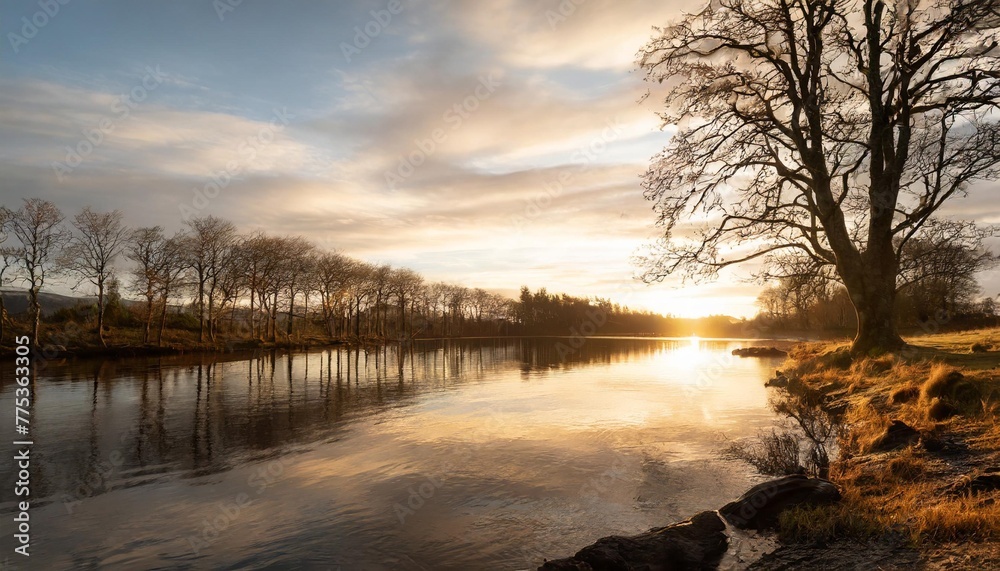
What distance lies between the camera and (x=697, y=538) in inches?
274

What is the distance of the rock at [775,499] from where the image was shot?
7531 millimetres

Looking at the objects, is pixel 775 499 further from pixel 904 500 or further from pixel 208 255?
pixel 208 255

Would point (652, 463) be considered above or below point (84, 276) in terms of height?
below

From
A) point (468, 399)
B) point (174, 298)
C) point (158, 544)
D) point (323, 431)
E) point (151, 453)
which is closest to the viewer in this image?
point (158, 544)

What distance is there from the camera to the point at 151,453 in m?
13.0

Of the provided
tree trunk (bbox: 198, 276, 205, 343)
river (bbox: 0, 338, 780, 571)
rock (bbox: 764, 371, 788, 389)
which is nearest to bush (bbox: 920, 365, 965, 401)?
river (bbox: 0, 338, 780, 571)

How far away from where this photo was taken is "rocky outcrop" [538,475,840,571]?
6219 millimetres

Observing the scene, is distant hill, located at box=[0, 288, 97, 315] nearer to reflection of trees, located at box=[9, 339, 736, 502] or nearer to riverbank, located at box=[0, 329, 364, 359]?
riverbank, located at box=[0, 329, 364, 359]

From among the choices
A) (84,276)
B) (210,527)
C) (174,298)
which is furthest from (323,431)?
(174,298)

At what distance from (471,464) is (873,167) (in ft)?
55.4

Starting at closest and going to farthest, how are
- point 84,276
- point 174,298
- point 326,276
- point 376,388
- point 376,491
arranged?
point 376,491 < point 376,388 < point 84,276 < point 174,298 < point 326,276

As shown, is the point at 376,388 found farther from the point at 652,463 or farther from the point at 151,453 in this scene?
the point at 652,463

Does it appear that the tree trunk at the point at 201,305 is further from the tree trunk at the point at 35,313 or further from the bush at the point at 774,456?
the bush at the point at 774,456

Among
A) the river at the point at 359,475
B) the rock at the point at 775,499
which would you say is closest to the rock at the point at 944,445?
the rock at the point at 775,499
